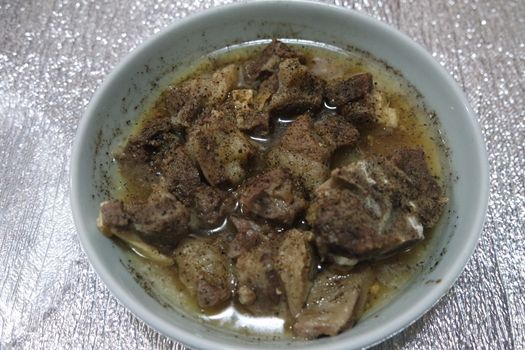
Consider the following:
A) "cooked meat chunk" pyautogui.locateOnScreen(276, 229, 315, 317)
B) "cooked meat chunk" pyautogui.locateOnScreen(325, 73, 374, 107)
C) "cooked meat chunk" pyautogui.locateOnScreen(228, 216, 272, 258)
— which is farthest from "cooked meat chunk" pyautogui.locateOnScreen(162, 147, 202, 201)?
"cooked meat chunk" pyautogui.locateOnScreen(325, 73, 374, 107)

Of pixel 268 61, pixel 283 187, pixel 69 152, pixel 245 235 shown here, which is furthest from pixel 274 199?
pixel 69 152

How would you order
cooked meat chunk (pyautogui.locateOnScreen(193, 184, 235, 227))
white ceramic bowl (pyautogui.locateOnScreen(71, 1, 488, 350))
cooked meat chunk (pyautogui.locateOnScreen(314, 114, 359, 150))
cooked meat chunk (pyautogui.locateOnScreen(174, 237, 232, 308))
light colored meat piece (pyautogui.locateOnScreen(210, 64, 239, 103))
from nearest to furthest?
white ceramic bowl (pyautogui.locateOnScreen(71, 1, 488, 350)) → cooked meat chunk (pyautogui.locateOnScreen(174, 237, 232, 308)) → cooked meat chunk (pyautogui.locateOnScreen(193, 184, 235, 227)) → cooked meat chunk (pyautogui.locateOnScreen(314, 114, 359, 150)) → light colored meat piece (pyautogui.locateOnScreen(210, 64, 239, 103))

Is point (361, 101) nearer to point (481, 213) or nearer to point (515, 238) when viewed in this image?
point (481, 213)

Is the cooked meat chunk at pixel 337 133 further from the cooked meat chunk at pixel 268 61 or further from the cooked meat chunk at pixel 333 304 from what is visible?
the cooked meat chunk at pixel 333 304

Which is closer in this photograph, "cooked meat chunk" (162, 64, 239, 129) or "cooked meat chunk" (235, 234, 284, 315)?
"cooked meat chunk" (235, 234, 284, 315)

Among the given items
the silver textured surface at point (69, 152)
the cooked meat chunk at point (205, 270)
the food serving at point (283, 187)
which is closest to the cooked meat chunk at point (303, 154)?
the food serving at point (283, 187)

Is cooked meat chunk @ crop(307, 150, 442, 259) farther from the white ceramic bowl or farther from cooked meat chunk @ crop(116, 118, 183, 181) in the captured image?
cooked meat chunk @ crop(116, 118, 183, 181)

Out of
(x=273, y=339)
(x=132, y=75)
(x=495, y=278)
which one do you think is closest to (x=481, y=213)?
(x=495, y=278)

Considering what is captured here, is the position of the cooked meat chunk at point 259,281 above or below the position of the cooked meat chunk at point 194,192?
below
